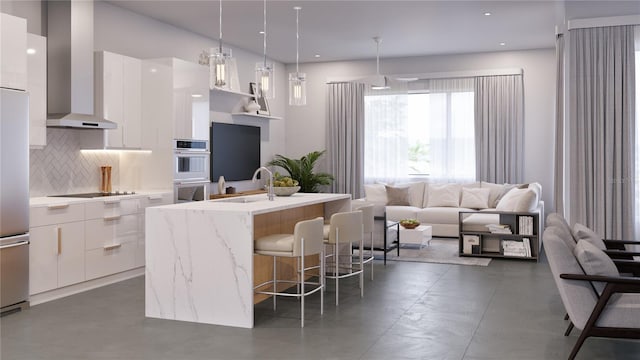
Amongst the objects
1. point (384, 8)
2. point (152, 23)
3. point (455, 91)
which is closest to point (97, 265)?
point (152, 23)

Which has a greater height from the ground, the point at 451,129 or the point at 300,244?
the point at 451,129

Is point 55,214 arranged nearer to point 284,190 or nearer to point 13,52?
Answer: point 13,52

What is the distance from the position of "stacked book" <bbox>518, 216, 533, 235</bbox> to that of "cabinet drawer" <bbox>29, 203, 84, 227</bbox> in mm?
5150

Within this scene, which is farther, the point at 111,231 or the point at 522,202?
the point at 522,202

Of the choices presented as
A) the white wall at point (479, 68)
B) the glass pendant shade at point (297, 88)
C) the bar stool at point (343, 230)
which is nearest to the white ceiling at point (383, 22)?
the white wall at point (479, 68)

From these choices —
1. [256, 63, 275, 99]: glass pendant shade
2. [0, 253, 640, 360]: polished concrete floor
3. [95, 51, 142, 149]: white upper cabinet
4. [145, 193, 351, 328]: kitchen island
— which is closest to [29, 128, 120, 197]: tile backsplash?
[95, 51, 142, 149]: white upper cabinet

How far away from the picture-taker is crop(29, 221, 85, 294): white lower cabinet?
525 cm

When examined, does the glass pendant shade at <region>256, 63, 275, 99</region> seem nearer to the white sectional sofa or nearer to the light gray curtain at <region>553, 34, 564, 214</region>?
the light gray curtain at <region>553, 34, 564, 214</region>

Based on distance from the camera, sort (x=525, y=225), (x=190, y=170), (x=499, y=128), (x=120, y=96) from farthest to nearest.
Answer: (x=499, y=128) < (x=525, y=225) < (x=190, y=170) < (x=120, y=96)

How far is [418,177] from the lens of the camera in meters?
10.9

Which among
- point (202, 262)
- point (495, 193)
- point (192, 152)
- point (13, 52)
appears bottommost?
point (202, 262)

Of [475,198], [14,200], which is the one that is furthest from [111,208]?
[475,198]

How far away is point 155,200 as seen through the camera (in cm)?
671

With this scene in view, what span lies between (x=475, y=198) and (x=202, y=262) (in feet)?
20.3
